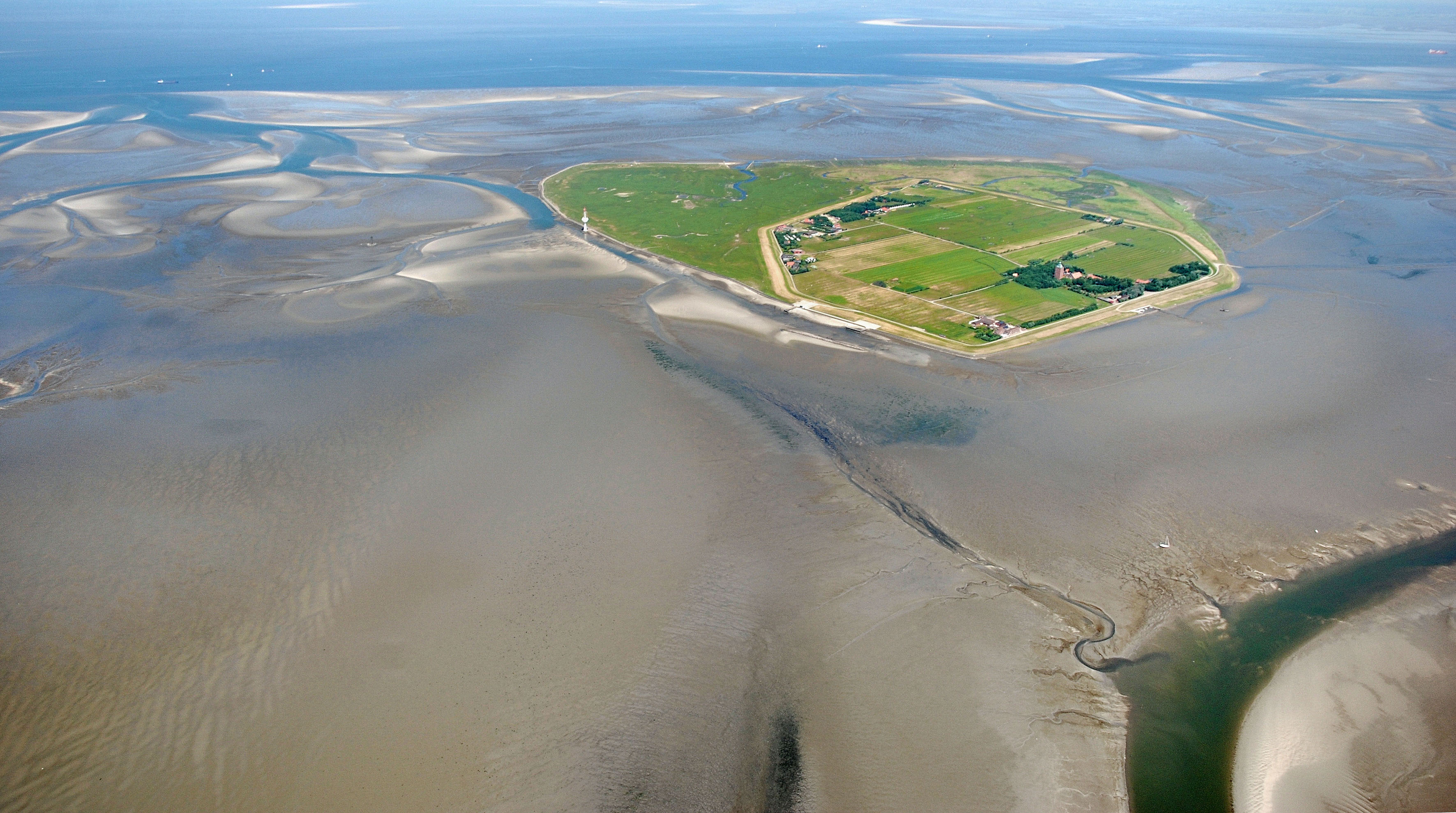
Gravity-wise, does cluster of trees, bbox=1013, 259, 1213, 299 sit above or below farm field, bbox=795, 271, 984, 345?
above

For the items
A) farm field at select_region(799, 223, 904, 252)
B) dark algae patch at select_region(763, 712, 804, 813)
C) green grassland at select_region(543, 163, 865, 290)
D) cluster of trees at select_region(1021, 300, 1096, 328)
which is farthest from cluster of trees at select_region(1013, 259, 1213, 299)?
dark algae patch at select_region(763, 712, 804, 813)

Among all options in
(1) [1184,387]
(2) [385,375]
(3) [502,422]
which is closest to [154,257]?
(2) [385,375]

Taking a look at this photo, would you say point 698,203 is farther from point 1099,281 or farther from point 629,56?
point 629,56

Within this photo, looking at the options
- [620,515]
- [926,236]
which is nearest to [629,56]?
[926,236]

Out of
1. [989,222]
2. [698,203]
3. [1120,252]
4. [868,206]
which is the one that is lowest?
[1120,252]

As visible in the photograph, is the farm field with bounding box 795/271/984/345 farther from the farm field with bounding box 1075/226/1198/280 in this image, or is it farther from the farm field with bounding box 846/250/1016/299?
the farm field with bounding box 1075/226/1198/280

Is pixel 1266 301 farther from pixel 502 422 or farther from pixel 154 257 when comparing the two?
pixel 154 257

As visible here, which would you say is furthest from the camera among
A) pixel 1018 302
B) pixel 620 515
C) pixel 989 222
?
pixel 989 222
